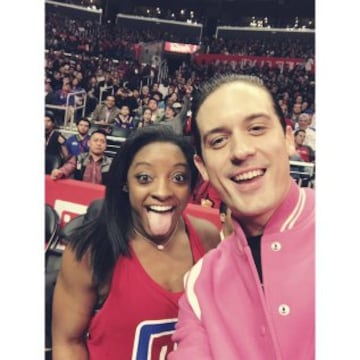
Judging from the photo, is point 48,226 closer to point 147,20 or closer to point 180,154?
point 180,154

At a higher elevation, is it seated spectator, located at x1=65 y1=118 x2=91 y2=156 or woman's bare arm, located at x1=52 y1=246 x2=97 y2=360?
seated spectator, located at x1=65 y1=118 x2=91 y2=156

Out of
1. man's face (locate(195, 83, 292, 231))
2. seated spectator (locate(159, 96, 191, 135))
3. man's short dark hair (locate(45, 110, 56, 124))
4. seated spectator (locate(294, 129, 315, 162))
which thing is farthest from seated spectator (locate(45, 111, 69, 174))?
seated spectator (locate(294, 129, 315, 162))

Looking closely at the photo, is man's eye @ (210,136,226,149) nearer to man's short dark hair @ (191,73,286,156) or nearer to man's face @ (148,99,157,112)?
man's short dark hair @ (191,73,286,156)

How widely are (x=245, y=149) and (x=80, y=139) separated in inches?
15.9

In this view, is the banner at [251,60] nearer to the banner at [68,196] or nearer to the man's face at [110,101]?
the man's face at [110,101]

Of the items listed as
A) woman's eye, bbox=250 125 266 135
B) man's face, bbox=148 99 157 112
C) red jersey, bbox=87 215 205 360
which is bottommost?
red jersey, bbox=87 215 205 360

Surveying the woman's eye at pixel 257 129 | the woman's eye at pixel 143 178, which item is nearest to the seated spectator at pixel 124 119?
the woman's eye at pixel 143 178

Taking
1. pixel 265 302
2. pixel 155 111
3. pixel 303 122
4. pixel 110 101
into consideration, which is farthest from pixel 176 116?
pixel 265 302

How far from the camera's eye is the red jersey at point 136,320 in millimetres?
1133

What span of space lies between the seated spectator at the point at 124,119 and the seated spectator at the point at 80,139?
2.6 inches

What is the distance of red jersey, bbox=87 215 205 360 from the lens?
3.72 ft

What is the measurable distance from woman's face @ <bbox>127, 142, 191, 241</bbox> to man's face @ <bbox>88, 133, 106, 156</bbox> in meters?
0.09
